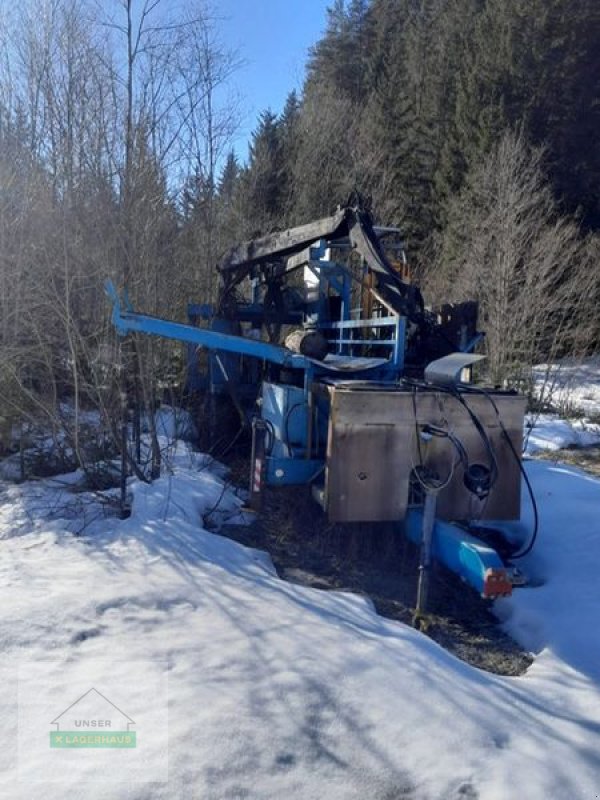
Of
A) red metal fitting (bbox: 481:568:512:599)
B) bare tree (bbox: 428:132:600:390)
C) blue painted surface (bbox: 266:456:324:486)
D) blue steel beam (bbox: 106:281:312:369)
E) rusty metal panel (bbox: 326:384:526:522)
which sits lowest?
red metal fitting (bbox: 481:568:512:599)

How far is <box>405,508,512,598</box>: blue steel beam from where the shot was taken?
3527 millimetres

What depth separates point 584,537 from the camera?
16.4ft

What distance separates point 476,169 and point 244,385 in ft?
47.3

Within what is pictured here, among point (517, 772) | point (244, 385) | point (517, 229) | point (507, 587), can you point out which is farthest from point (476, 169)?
point (517, 772)

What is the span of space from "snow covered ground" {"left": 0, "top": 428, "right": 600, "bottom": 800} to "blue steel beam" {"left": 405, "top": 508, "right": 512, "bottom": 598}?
0.47 metres

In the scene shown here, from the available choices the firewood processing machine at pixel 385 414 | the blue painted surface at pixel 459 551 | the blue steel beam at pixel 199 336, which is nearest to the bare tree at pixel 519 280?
the firewood processing machine at pixel 385 414

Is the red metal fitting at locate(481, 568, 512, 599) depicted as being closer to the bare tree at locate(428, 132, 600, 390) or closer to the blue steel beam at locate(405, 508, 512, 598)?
the blue steel beam at locate(405, 508, 512, 598)

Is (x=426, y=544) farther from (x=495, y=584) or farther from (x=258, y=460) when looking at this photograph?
(x=258, y=460)

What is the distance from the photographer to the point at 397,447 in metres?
4.36

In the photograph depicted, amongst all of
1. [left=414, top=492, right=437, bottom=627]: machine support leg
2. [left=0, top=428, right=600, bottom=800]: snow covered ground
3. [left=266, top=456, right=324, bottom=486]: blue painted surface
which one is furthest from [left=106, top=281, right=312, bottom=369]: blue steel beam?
[left=414, top=492, right=437, bottom=627]: machine support leg

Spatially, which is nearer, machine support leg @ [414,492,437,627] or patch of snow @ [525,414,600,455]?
machine support leg @ [414,492,437,627]

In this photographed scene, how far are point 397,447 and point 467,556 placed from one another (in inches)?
35.1

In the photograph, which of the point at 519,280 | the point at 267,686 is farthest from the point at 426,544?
the point at 519,280

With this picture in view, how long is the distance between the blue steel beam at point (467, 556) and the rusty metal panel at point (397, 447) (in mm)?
215
